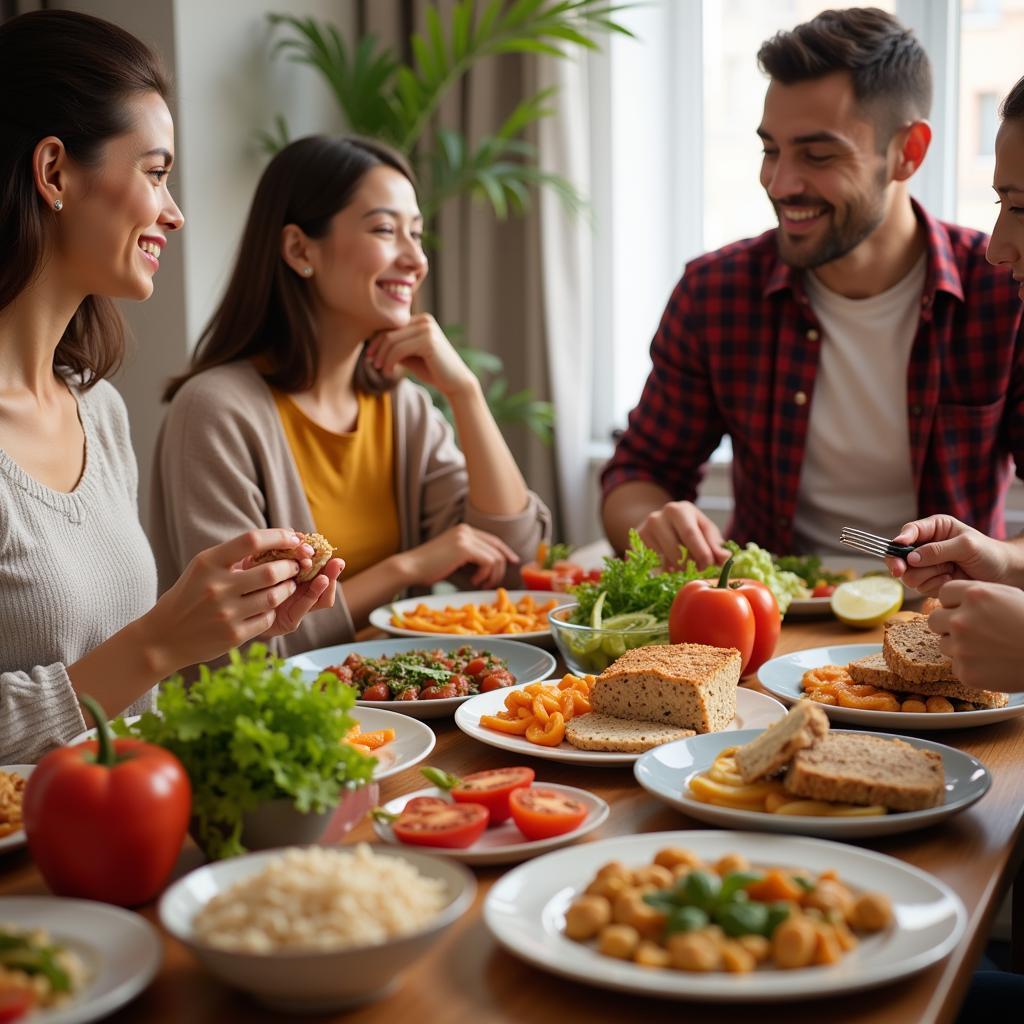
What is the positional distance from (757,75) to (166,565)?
3397 mm

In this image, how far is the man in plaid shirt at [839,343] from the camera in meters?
2.96

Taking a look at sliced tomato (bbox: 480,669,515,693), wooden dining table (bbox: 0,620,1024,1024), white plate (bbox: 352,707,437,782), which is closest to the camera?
wooden dining table (bbox: 0,620,1024,1024)

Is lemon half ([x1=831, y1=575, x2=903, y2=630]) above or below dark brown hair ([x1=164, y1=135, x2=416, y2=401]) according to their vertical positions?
below

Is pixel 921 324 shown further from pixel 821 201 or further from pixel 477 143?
pixel 477 143

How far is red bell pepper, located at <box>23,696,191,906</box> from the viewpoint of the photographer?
1075 mm

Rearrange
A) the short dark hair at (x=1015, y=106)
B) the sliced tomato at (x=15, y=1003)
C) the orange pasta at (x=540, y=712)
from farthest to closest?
the short dark hair at (x=1015, y=106), the orange pasta at (x=540, y=712), the sliced tomato at (x=15, y=1003)

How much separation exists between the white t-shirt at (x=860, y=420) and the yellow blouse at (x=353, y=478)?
1056 mm

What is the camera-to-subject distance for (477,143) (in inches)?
195

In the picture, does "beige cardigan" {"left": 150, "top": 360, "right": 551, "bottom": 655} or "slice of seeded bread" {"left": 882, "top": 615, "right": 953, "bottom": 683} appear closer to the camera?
"slice of seeded bread" {"left": 882, "top": 615, "right": 953, "bottom": 683}

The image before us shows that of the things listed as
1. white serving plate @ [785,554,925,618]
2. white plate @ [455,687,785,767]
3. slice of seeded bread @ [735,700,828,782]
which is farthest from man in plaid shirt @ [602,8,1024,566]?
slice of seeded bread @ [735,700,828,782]

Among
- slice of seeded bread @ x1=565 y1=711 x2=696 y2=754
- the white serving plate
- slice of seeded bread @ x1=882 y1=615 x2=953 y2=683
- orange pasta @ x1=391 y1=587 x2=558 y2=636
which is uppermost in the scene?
slice of seeded bread @ x1=882 y1=615 x2=953 y2=683

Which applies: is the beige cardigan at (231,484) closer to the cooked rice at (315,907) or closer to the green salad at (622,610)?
the green salad at (622,610)

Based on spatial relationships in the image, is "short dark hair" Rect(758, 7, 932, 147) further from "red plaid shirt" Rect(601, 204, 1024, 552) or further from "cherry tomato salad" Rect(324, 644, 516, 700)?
"cherry tomato salad" Rect(324, 644, 516, 700)

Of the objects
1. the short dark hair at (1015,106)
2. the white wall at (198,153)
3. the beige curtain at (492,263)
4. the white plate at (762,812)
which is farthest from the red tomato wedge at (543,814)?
the beige curtain at (492,263)
